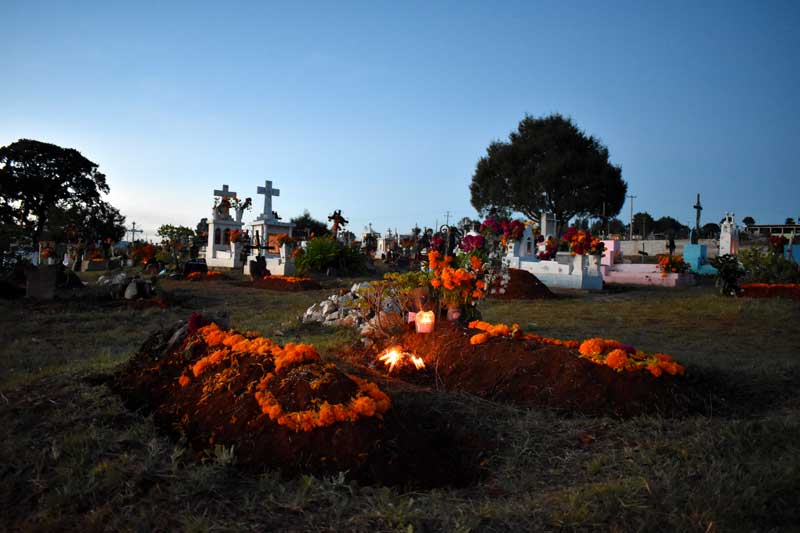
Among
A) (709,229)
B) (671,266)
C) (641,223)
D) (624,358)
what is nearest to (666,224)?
(641,223)

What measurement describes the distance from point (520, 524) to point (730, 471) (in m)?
1.43

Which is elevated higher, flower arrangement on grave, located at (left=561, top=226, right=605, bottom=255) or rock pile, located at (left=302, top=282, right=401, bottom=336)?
flower arrangement on grave, located at (left=561, top=226, right=605, bottom=255)

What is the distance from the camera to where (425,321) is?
664cm

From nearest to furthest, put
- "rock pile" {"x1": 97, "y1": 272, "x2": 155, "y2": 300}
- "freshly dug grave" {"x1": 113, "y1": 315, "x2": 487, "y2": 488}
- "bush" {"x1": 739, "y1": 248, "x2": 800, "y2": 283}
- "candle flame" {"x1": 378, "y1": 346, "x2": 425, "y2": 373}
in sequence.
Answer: "freshly dug grave" {"x1": 113, "y1": 315, "x2": 487, "y2": 488}
"candle flame" {"x1": 378, "y1": 346, "x2": 425, "y2": 373}
"rock pile" {"x1": 97, "y1": 272, "x2": 155, "y2": 300}
"bush" {"x1": 739, "y1": 248, "x2": 800, "y2": 283}

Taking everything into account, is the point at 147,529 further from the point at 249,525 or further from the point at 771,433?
the point at 771,433

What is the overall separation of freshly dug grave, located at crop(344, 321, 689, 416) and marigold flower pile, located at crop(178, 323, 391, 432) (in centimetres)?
171

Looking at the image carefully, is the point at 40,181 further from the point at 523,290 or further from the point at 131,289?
the point at 523,290

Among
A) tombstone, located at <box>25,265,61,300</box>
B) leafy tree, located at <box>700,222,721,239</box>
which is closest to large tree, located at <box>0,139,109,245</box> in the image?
tombstone, located at <box>25,265,61,300</box>

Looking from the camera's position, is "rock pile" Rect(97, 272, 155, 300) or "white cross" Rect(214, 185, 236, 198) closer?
"rock pile" Rect(97, 272, 155, 300)

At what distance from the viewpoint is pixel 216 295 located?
14.3 metres

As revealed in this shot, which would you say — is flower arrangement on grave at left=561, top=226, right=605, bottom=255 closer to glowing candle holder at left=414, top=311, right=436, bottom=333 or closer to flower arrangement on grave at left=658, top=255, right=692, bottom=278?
flower arrangement on grave at left=658, top=255, right=692, bottom=278

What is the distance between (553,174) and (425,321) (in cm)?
3554

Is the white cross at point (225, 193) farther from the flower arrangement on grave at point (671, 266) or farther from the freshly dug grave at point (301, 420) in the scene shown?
the freshly dug grave at point (301, 420)

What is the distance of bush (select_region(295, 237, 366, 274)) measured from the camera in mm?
20856
